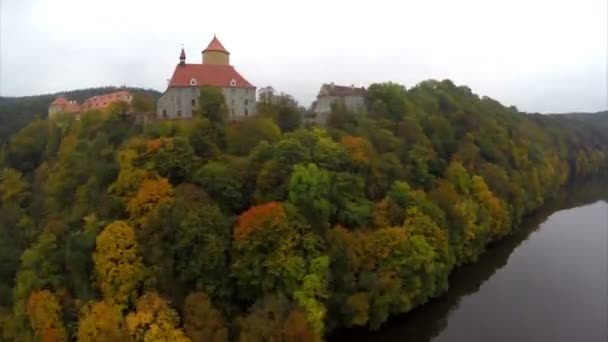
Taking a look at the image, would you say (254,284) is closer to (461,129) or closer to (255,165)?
(255,165)

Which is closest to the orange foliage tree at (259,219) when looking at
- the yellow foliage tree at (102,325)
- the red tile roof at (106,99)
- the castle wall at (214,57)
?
the yellow foliage tree at (102,325)

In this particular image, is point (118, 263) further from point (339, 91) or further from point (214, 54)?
point (339, 91)

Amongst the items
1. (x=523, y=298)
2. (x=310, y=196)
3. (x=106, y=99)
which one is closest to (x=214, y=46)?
(x=106, y=99)

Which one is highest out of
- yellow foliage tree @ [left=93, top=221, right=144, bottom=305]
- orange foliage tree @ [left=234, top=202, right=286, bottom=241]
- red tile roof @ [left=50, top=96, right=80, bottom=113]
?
red tile roof @ [left=50, top=96, right=80, bottom=113]

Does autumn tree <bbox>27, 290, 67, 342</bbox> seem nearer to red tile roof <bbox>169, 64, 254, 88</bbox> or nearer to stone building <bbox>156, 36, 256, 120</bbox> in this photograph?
stone building <bbox>156, 36, 256, 120</bbox>

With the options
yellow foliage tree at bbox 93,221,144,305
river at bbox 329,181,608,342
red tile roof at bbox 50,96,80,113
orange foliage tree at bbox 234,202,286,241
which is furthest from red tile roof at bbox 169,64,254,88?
river at bbox 329,181,608,342
